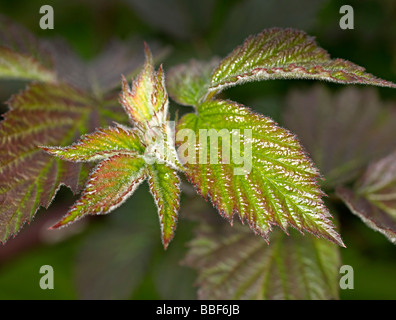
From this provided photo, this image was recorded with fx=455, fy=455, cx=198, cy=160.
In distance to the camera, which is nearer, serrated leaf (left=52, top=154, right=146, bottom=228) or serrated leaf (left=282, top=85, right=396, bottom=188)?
serrated leaf (left=52, top=154, right=146, bottom=228)

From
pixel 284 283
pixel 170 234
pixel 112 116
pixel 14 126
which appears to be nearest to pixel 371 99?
pixel 284 283

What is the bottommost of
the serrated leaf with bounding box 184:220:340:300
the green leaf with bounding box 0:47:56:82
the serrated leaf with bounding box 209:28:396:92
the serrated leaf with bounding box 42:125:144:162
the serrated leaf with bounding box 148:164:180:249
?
the serrated leaf with bounding box 184:220:340:300

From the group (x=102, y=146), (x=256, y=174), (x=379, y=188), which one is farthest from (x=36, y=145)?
(x=379, y=188)

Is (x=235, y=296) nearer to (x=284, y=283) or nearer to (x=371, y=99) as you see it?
(x=284, y=283)

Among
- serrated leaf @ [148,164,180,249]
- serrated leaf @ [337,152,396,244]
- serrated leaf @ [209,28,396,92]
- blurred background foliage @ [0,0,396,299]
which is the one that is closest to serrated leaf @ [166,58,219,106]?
serrated leaf @ [209,28,396,92]

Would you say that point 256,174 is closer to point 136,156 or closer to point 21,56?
point 136,156

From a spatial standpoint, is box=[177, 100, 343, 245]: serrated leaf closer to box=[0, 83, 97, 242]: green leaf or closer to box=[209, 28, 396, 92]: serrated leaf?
box=[209, 28, 396, 92]: serrated leaf

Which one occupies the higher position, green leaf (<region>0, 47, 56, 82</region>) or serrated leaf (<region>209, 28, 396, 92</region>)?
green leaf (<region>0, 47, 56, 82</region>)
